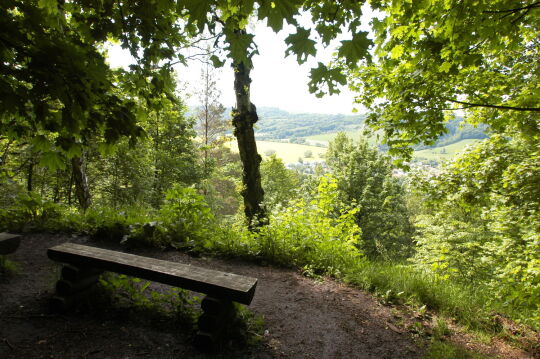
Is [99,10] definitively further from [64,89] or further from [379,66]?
[379,66]

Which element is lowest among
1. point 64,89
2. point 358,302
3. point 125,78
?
point 358,302

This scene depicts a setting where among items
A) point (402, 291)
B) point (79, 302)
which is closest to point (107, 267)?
point (79, 302)

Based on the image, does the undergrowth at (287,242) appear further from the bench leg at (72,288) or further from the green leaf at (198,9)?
the green leaf at (198,9)

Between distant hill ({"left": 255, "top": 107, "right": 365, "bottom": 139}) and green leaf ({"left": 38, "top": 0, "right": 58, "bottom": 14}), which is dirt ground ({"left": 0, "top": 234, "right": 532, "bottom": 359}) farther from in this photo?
distant hill ({"left": 255, "top": 107, "right": 365, "bottom": 139})

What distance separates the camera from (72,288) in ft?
9.83

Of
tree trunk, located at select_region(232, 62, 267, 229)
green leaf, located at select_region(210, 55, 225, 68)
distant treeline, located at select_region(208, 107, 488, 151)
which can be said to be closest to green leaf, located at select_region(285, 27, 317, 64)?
green leaf, located at select_region(210, 55, 225, 68)

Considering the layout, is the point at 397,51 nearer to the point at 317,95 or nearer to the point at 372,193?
the point at 317,95

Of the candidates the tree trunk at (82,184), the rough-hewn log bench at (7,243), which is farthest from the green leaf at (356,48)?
the tree trunk at (82,184)

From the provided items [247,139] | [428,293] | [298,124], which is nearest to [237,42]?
[428,293]

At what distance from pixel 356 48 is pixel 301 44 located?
0.44 m

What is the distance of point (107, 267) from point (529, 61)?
8816mm

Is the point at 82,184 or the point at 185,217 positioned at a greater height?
the point at 82,184

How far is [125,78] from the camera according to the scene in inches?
127

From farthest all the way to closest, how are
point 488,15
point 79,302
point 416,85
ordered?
point 416,85 < point 488,15 < point 79,302
